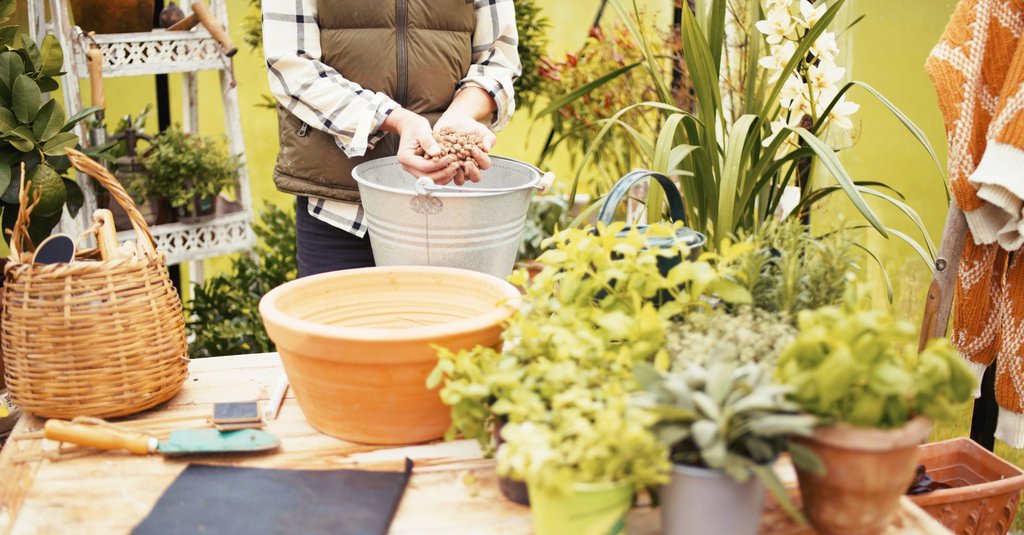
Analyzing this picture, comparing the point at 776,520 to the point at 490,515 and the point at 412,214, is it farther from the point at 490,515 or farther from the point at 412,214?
the point at 412,214

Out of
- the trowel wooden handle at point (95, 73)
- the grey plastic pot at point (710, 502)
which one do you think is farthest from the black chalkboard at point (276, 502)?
the trowel wooden handle at point (95, 73)

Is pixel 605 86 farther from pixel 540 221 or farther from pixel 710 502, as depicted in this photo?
pixel 710 502

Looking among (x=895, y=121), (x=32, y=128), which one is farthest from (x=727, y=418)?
(x=895, y=121)

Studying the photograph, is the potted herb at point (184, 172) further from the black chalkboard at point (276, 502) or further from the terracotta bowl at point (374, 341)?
the black chalkboard at point (276, 502)

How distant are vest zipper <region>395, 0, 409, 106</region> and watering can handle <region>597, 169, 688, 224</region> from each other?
0.61 meters

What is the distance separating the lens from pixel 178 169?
2.80 metres

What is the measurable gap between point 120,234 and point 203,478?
2004mm

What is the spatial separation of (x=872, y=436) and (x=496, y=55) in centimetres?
115

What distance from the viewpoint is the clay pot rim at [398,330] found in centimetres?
97

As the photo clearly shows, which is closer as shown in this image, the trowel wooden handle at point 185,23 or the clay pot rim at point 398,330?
the clay pot rim at point 398,330

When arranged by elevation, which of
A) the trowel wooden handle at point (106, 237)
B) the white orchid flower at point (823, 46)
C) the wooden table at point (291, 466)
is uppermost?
the white orchid flower at point (823, 46)

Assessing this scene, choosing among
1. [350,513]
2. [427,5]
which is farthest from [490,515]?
[427,5]

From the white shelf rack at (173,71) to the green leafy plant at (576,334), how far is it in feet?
6.73

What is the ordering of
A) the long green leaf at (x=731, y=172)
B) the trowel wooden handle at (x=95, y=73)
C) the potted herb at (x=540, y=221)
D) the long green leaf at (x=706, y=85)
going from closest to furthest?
the long green leaf at (x=731, y=172) → the long green leaf at (x=706, y=85) → the trowel wooden handle at (x=95, y=73) → the potted herb at (x=540, y=221)
